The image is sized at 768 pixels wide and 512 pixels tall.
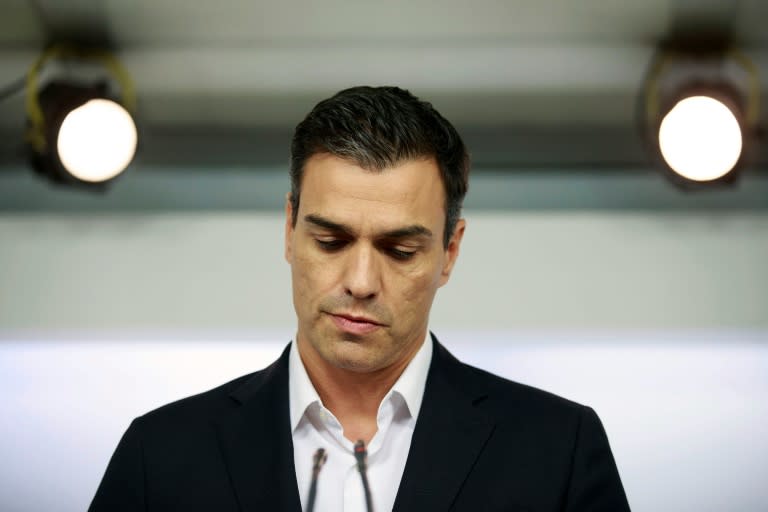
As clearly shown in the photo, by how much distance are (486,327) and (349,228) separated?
1607 millimetres

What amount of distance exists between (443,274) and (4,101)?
1.97 metres

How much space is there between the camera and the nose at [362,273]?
1439 millimetres

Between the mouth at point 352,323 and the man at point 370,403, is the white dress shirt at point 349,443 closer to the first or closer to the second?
the man at point 370,403

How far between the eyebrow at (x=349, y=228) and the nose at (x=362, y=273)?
31mm

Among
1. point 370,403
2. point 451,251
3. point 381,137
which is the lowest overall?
point 370,403

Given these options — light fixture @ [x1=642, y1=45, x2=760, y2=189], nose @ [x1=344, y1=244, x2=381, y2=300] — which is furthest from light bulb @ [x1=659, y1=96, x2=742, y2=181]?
nose @ [x1=344, y1=244, x2=381, y2=300]

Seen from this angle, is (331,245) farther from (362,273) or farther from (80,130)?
(80,130)

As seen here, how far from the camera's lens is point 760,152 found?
3150 millimetres

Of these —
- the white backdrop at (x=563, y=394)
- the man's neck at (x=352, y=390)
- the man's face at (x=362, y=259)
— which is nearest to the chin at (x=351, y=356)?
the man's face at (x=362, y=259)

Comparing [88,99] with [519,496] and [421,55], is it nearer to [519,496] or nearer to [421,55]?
[421,55]

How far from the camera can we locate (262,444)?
4.99ft

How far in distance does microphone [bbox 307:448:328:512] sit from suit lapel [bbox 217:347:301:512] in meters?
0.03

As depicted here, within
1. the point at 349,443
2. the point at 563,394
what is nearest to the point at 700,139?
the point at 563,394

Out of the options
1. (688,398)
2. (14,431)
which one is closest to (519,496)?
(688,398)
